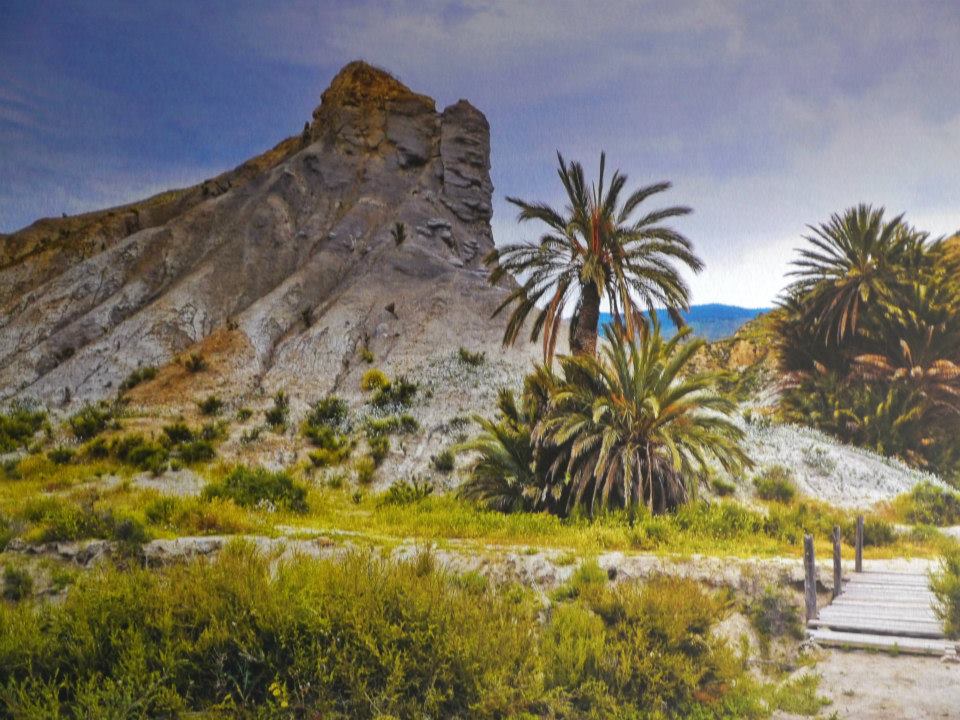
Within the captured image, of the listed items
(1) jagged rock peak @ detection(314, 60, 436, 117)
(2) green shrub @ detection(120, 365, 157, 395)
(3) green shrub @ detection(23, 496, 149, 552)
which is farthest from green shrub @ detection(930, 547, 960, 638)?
(1) jagged rock peak @ detection(314, 60, 436, 117)

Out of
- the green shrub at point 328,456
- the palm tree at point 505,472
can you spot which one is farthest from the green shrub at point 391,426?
the palm tree at point 505,472

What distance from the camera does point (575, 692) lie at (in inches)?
208

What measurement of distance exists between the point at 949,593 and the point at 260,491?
13000 millimetres

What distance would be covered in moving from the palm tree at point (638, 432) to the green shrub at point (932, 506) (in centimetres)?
520

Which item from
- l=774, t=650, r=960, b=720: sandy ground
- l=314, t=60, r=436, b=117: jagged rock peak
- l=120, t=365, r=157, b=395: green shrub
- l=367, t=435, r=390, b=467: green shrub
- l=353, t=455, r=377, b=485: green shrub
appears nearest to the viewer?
l=774, t=650, r=960, b=720: sandy ground

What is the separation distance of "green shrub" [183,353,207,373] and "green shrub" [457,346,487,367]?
1199cm

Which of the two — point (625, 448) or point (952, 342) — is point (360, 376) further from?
point (952, 342)

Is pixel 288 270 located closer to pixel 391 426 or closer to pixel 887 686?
pixel 391 426

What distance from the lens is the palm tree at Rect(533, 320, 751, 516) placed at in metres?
12.4

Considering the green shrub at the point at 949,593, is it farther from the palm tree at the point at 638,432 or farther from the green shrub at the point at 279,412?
the green shrub at the point at 279,412

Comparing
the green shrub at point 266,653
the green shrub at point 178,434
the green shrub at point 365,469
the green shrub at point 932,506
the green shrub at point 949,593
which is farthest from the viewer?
the green shrub at point 178,434

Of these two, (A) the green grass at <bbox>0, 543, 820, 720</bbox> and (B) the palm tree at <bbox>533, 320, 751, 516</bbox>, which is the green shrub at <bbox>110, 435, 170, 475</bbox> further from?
(A) the green grass at <bbox>0, 543, 820, 720</bbox>

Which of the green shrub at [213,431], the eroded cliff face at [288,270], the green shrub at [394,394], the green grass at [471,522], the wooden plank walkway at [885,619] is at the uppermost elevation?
the eroded cliff face at [288,270]

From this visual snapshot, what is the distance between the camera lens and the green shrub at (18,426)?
2094 centimetres
